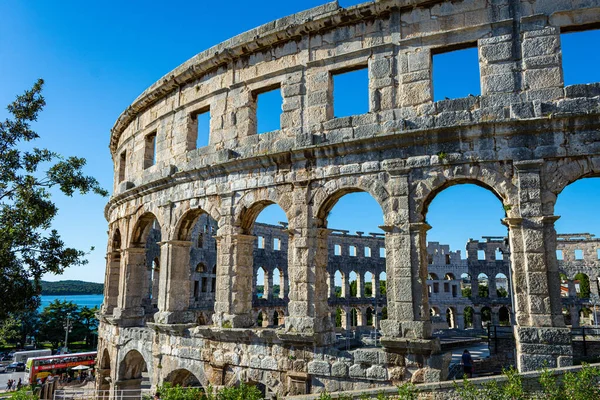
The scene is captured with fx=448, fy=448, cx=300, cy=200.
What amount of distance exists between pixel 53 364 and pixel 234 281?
21.9 m

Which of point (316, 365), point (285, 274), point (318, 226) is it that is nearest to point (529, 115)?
point (318, 226)

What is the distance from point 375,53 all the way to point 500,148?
3514 mm

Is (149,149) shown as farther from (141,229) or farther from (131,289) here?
(131,289)

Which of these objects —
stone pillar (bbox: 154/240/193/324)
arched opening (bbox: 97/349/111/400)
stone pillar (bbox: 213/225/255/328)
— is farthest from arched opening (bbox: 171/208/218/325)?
stone pillar (bbox: 213/225/255/328)

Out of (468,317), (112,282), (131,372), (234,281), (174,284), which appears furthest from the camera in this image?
(468,317)

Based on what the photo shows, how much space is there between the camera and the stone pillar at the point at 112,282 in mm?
16016

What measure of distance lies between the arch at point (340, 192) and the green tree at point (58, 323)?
124 feet

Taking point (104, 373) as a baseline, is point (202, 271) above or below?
above

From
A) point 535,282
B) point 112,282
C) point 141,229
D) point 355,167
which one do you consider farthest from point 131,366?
point 535,282

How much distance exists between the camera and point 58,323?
4041cm

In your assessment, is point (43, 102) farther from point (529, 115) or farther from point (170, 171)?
point (529, 115)

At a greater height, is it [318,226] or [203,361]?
[318,226]

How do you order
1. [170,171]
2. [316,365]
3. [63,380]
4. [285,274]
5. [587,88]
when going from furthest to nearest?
[285,274] < [63,380] < [170,171] < [316,365] < [587,88]

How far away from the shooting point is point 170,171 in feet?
42.6
